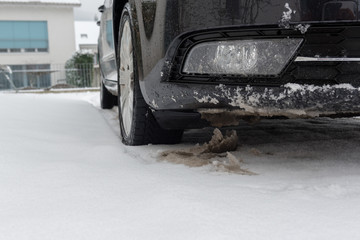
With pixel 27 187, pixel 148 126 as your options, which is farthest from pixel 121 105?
pixel 27 187

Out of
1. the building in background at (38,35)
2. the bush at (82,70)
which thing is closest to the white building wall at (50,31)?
the building in background at (38,35)

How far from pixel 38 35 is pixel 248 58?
2006cm

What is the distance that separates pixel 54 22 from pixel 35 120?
59.7ft

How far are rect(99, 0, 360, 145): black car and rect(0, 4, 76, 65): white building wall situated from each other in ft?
63.0

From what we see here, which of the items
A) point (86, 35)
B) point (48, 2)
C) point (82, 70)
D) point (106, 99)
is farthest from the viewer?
point (86, 35)

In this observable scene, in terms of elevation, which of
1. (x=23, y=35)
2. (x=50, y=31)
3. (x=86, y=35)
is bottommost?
(x=23, y=35)

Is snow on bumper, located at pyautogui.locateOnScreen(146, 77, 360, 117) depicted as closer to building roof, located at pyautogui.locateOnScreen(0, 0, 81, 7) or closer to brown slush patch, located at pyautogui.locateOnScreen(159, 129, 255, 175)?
brown slush patch, located at pyautogui.locateOnScreen(159, 129, 255, 175)

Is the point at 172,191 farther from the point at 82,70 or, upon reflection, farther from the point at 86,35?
the point at 86,35

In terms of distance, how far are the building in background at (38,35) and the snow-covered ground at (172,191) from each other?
17.8 meters

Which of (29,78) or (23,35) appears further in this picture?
(23,35)

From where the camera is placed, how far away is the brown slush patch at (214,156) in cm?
188

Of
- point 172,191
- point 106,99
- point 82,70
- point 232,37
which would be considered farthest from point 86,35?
point 172,191

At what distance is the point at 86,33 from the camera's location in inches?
1231

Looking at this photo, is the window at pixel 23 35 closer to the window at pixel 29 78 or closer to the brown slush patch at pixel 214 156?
the window at pixel 29 78
